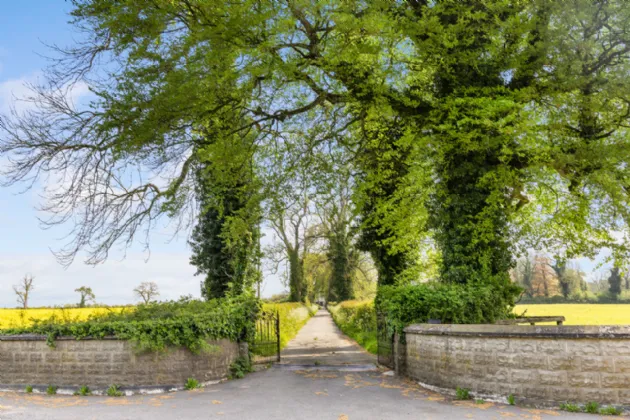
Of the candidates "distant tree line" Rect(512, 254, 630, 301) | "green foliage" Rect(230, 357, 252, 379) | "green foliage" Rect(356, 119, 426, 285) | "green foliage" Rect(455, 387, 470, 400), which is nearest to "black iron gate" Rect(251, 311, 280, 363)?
"green foliage" Rect(230, 357, 252, 379)

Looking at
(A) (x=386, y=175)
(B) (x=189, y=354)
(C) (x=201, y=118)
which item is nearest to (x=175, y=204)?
(C) (x=201, y=118)

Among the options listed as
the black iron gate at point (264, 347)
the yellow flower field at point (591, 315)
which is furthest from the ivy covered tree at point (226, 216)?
the yellow flower field at point (591, 315)

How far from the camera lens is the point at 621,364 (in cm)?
759

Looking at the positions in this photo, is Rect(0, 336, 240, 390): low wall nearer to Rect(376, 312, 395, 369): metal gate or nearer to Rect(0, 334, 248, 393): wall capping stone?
Rect(0, 334, 248, 393): wall capping stone

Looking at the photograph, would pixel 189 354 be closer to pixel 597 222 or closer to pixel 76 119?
pixel 76 119

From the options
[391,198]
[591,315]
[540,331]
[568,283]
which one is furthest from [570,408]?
[568,283]

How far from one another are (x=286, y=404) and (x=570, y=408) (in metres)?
4.61

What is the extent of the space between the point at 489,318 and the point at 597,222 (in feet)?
14.6

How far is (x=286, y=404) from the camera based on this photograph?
27.9ft

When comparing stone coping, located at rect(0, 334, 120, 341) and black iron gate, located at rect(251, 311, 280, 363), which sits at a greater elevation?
stone coping, located at rect(0, 334, 120, 341)

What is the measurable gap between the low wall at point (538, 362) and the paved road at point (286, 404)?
1.65 feet

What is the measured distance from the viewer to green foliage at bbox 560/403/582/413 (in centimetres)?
766

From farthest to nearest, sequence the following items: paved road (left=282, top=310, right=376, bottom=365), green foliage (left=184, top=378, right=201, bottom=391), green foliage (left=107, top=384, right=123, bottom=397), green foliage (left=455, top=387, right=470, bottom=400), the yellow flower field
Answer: the yellow flower field < paved road (left=282, top=310, right=376, bottom=365) < green foliage (left=184, top=378, right=201, bottom=391) < green foliage (left=107, top=384, right=123, bottom=397) < green foliage (left=455, top=387, right=470, bottom=400)

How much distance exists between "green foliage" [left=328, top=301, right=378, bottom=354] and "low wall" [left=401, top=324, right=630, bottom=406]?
27.1 feet
